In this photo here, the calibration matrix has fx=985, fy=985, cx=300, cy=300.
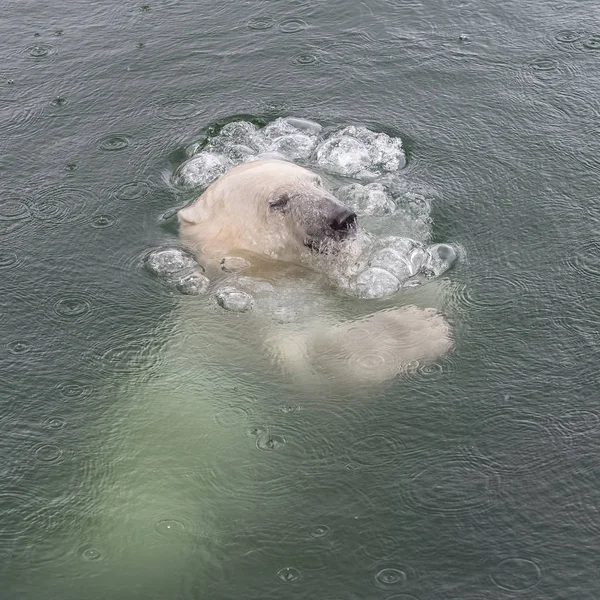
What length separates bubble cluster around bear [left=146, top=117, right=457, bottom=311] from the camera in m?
6.59

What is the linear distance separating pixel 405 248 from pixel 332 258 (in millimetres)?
514

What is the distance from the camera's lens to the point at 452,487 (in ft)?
16.9

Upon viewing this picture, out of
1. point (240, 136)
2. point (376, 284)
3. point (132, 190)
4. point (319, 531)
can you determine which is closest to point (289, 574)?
point (319, 531)

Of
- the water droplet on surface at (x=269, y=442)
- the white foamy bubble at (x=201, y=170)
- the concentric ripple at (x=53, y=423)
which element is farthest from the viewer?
the white foamy bubble at (x=201, y=170)

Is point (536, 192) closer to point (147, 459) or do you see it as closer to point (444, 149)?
point (444, 149)

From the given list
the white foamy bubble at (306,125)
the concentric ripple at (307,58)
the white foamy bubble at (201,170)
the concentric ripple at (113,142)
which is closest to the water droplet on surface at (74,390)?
the white foamy bubble at (201,170)

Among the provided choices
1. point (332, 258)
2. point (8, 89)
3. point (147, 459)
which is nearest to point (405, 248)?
point (332, 258)

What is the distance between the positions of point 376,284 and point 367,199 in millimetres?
877

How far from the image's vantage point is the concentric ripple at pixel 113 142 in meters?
7.92

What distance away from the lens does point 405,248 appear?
6727 mm

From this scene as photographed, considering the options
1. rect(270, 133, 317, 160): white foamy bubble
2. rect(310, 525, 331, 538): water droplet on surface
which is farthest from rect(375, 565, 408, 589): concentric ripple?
rect(270, 133, 317, 160): white foamy bubble

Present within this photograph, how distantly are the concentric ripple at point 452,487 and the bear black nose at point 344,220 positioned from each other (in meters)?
1.85

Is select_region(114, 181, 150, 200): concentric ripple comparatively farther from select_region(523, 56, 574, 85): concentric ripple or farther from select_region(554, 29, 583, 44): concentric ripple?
select_region(554, 29, 583, 44): concentric ripple

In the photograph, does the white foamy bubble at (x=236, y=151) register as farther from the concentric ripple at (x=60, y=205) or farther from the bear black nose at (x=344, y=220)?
the bear black nose at (x=344, y=220)
